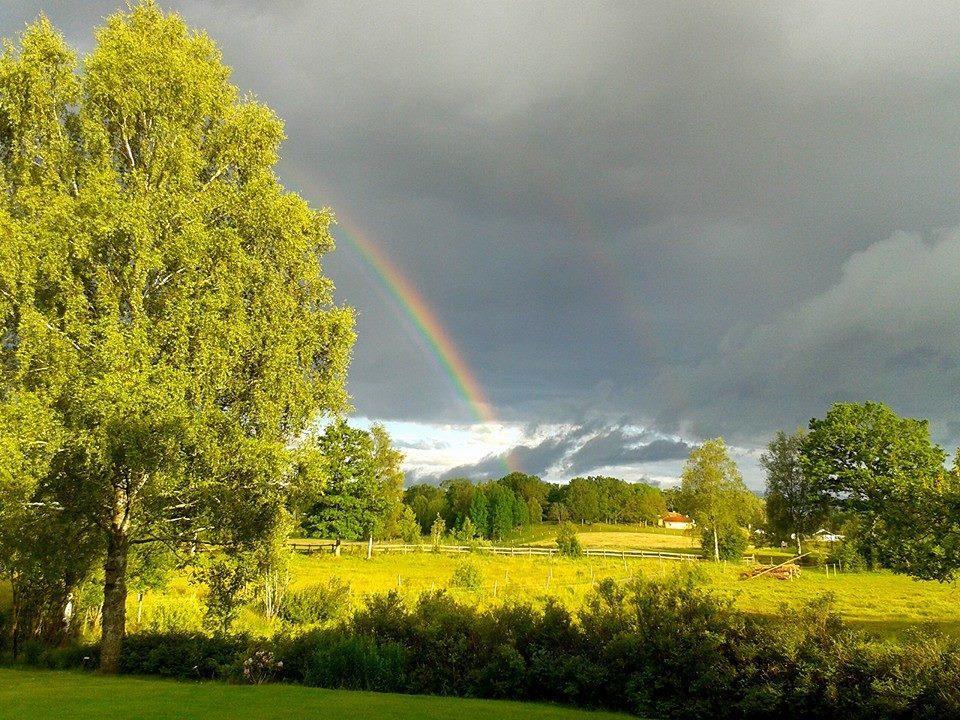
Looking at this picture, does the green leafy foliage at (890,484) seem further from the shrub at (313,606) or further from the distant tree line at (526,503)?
the distant tree line at (526,503)

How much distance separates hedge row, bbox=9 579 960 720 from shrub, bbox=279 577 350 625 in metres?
7.27

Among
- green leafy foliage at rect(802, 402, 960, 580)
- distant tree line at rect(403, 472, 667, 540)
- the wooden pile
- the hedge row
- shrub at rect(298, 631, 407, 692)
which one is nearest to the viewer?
the hedge row

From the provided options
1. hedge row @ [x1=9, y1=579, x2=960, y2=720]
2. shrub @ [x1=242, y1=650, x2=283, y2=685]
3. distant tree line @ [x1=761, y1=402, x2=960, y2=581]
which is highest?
distant tree line @ [x1=761, y1=402, x2=960, y2=581]

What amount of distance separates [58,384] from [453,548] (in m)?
62.9

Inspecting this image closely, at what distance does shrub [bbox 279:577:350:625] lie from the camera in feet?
78.7

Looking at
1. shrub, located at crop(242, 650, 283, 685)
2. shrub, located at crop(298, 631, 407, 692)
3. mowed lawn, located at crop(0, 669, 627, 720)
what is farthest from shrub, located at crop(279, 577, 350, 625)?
mowed lawn, located at crop(0, 669, 627, 720)

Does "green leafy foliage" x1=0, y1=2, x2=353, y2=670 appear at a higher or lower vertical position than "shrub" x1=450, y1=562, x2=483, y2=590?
higher

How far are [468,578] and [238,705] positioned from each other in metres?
28.9

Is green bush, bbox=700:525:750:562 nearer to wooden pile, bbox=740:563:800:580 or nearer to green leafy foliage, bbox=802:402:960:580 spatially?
wooden pile, bbox=740:563:800:580

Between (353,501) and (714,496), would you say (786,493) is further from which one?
(353,501)

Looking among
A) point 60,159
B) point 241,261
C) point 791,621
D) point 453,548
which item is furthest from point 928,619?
point 453,548

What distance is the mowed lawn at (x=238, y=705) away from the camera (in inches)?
400

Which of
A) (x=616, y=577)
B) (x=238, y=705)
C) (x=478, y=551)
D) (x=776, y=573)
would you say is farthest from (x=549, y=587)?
(x=238, y=705)

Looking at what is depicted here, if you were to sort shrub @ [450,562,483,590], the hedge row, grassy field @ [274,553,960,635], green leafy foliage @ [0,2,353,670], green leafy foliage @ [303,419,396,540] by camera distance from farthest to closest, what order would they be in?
1. green leafy foliage @ [303,419,396,540]
2. shrub @ [450,562,483,590]
3. grassy field @ [274,553,960,635]
4. green leafy foliage @ [0,2,353,670]
5. the hedge row
